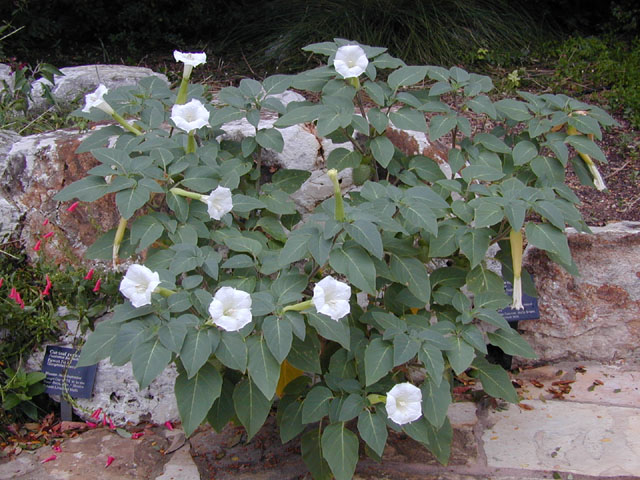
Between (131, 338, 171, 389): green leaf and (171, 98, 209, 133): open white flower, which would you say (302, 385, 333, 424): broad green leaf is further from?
(171, 98, 209, 133): open white flower

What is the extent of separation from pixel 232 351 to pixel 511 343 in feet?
3.17

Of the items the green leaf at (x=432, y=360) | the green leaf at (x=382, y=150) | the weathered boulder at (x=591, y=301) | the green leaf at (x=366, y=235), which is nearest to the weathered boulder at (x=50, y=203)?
the green leaf at (x=382, y=150)

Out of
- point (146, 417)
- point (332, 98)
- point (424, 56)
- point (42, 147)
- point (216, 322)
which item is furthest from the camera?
point (424, 56)

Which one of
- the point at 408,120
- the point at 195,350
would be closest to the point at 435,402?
the point at 195,350

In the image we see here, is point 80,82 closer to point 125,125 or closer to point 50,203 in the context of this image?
point 50,203

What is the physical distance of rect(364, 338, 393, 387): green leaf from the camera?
1912 millimetres

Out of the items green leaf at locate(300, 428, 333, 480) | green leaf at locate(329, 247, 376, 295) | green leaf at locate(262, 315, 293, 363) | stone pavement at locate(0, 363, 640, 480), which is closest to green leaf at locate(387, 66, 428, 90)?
green leaf at locate(329, 247, 376, 295)

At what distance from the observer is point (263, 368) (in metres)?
1.81

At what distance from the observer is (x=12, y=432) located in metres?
2.73

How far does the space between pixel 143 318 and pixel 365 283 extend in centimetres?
61

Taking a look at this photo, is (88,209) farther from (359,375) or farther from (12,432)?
(359,375)

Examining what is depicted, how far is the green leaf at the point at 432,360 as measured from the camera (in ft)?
6.21

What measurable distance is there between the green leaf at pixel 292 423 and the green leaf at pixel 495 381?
2.05 feet

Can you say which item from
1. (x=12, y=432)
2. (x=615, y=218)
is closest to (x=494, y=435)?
(x=615, y=218)
